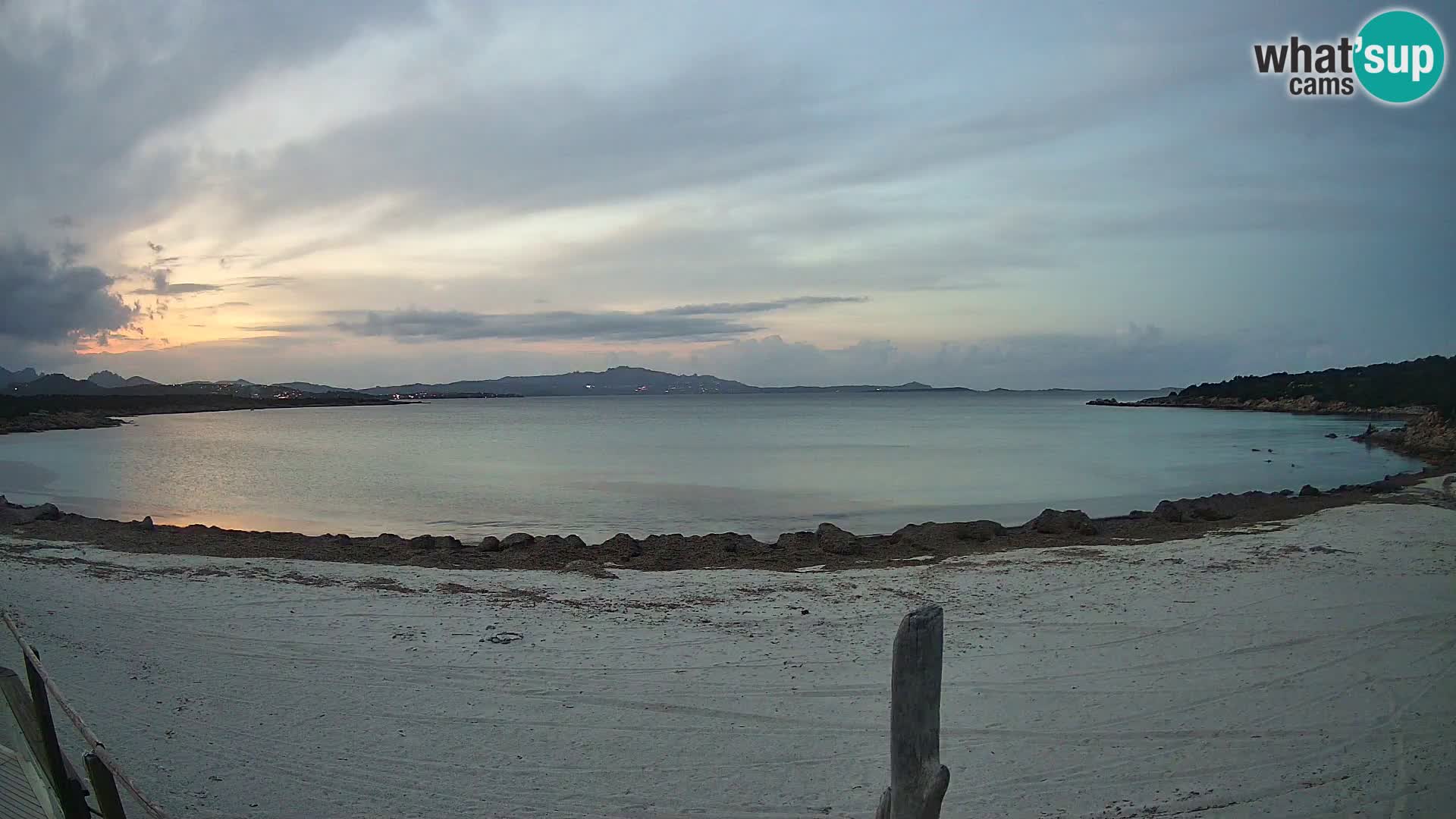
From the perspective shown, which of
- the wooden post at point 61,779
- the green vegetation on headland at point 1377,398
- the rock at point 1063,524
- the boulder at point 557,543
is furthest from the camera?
the green vegetation on headland at point 1377,398

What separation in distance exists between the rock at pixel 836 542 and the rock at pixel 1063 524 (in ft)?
11.7

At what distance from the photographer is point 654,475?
32.5 meters

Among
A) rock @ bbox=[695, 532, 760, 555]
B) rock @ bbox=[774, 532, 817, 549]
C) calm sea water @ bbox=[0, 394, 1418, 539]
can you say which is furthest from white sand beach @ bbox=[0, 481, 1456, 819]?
calm sea water @ bbox=[0, 394, 1418, 539]

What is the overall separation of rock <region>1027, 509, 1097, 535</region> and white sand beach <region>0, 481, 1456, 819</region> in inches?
153

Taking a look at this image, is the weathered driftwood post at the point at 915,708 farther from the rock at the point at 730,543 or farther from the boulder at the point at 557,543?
the boulder at the point at 557,543

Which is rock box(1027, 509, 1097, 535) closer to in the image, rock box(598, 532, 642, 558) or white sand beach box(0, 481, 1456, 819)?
white sand beach box(0, 481, 1456, 819)

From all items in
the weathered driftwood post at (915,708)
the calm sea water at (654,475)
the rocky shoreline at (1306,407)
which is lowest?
the calm sea water at (654,475)

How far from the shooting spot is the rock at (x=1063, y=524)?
14977 millimetres

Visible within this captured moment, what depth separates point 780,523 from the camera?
2039 centimetres

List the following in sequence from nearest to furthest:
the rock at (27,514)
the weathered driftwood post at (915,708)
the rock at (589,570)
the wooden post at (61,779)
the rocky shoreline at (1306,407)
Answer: the weathered driftwood post at (915,708) → the wooden post at (61,779) → the rock at (589,570) → the rock at (27,514) → the rocky shoreline at (1306,407)

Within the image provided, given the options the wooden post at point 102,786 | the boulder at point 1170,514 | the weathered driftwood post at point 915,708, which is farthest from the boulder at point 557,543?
the weathered driftwood post at point 915,708

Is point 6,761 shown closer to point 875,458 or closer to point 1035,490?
point 1035,490

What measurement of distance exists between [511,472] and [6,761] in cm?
3017

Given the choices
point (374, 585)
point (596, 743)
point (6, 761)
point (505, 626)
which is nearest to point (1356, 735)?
point (596, 743)
